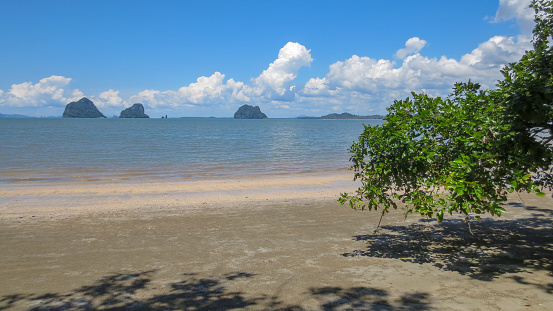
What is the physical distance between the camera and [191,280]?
20.1 ft

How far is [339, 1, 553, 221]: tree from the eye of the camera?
16.4 feet

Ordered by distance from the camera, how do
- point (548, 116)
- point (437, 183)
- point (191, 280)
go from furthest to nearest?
point (191, 280), point (437, 183), point (548, 116)

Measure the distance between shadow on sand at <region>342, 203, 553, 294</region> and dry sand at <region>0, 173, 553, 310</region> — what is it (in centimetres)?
3

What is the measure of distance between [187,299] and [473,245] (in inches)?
226

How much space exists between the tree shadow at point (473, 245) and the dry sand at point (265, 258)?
0.10 feet

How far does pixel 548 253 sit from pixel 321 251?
4.09 meters

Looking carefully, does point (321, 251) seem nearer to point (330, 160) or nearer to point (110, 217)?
point (110, 217)

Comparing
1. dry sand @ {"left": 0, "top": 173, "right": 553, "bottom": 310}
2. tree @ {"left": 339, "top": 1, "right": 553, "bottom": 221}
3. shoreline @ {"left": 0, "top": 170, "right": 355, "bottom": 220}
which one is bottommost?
shoreline @ {"left": 0, "top": 170, "right": 355, "bottom": 220}

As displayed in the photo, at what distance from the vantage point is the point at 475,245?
788cm

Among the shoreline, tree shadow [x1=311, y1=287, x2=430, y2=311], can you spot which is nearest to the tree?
tree shadow [x1=311, y1=287, x2=430, y2=311]

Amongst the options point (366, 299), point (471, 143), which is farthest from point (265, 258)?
point (471, 143)

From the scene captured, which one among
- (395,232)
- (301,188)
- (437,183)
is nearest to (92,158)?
(301,188)

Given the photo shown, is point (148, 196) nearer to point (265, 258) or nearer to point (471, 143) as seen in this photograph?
point (265, 258)

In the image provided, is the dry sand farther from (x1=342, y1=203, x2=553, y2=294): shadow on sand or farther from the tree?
the tree
